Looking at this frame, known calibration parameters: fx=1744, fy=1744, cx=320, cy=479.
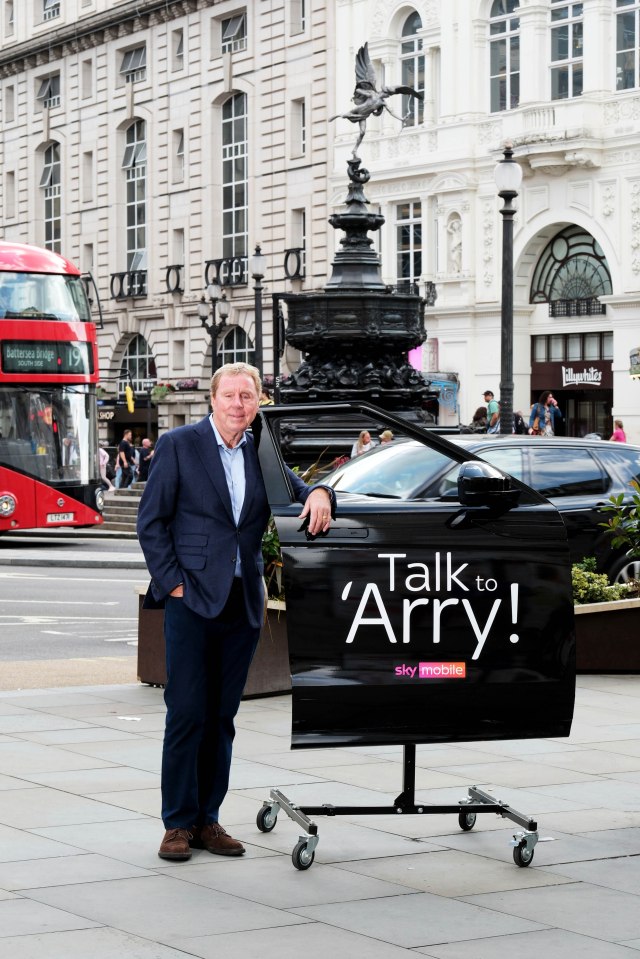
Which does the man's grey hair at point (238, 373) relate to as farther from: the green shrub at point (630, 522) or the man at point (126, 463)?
the man at point (126, 463)

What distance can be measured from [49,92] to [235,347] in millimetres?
20107

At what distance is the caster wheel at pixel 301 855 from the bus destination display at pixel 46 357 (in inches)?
840

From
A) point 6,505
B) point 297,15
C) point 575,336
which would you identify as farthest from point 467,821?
point 297,15

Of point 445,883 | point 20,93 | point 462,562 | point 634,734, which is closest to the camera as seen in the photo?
point 445,883

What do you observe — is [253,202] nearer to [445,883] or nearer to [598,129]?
[598,129]

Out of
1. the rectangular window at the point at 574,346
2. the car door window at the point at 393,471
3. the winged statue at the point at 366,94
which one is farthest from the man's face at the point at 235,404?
the rectangular window at the point at 574,346

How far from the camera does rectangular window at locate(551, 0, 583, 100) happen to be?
46.2 metres

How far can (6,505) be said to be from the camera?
27703 mm

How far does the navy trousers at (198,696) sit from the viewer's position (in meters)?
6.44

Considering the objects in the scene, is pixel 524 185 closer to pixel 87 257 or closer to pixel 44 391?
pixel 44 391

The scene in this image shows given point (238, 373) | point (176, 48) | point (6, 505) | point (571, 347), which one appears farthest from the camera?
point (176, 48)

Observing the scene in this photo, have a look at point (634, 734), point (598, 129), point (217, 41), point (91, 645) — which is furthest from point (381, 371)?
point (217, 41)

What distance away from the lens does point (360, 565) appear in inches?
251

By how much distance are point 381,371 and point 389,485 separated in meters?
13.1
